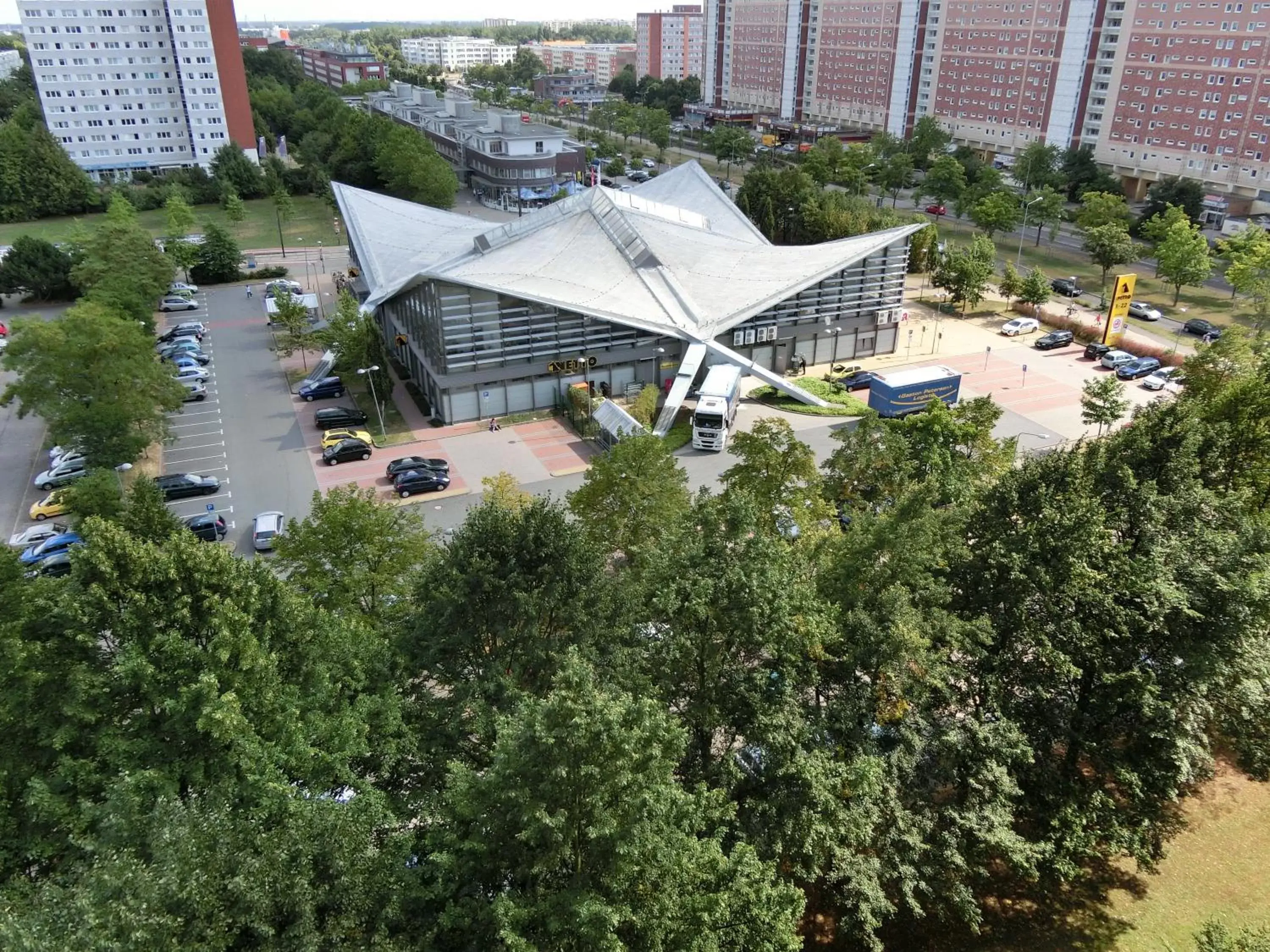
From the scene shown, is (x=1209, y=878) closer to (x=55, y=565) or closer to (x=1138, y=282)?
(x=55, y=565)

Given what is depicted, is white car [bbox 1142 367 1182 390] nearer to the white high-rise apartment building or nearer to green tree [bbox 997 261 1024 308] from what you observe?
green tree [bbox 997 261 1024 308]

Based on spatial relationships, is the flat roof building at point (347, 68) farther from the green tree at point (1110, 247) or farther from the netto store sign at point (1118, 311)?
the netto store sign at point (1118, 311)

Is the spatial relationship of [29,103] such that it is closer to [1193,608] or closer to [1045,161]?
[1045,161]

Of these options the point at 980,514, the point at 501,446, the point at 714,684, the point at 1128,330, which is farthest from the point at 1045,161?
the point at 714,684

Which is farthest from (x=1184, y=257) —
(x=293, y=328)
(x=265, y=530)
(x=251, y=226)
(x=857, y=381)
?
(x=251, y=226)

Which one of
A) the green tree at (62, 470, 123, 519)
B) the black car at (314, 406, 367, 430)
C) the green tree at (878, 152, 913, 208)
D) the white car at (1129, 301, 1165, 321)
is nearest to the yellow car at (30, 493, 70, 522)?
the green tree at (62, 470, 123, 519)
